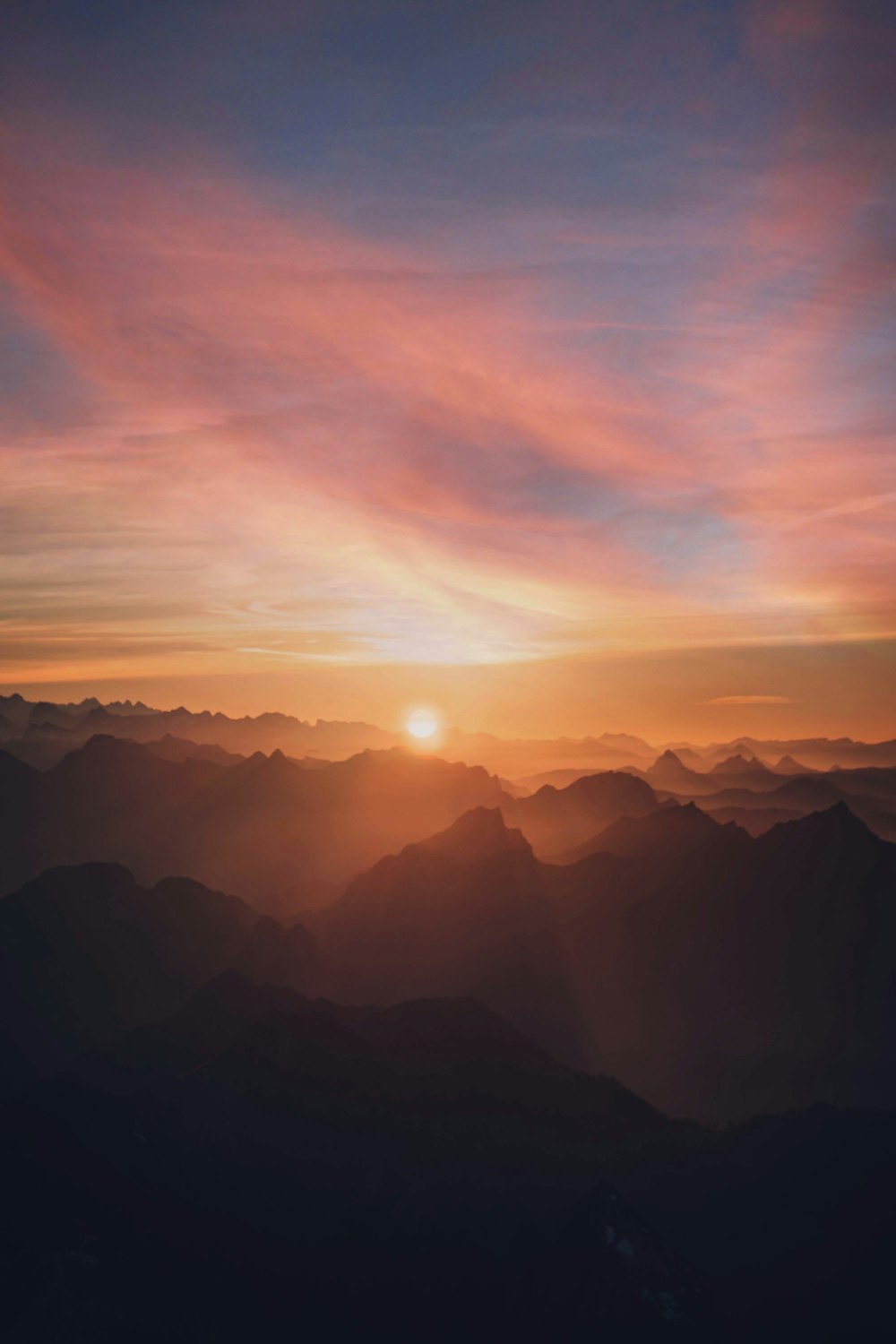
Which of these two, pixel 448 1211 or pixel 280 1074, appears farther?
pixel 280 1074

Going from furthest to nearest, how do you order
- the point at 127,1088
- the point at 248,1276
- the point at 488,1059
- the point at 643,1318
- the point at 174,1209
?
1. the point at 488,1059
2. the point at 127,1088
3. the point at 174,1209
4. the point at 248,1276
5. the point at 643,1318

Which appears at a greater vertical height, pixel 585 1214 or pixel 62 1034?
pixel 585 1214

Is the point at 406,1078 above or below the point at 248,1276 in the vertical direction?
above

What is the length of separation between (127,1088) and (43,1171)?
69.9ft

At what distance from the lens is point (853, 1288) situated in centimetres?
10675

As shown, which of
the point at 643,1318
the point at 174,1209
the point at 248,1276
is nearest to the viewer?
the point at 643,1318

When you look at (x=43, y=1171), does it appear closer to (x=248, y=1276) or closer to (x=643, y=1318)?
(x=248, y=1276)

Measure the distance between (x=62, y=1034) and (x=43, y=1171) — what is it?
282ft

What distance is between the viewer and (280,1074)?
13750cm

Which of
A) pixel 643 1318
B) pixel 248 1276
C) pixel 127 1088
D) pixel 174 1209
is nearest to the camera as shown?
pixel 643 1318

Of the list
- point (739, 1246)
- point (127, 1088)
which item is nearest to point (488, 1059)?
point (739, 1246)

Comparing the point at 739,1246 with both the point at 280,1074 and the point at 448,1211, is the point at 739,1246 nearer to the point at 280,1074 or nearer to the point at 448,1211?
the point at 448,1211

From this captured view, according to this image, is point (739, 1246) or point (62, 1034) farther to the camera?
point (62, 1034)

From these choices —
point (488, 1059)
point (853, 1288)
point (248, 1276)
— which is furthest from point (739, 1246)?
point (248, 1276)
